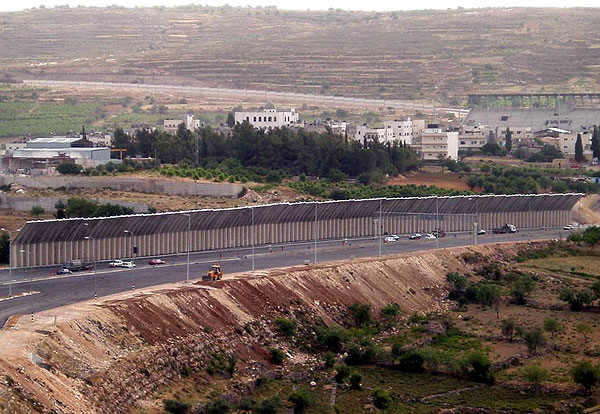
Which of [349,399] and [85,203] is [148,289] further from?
[85,203]

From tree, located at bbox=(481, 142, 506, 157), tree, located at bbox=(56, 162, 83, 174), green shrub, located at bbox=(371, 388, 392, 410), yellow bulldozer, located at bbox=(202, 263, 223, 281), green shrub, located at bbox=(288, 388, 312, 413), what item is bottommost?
green shrub, located at bbox=(371, 388, 392, 410)

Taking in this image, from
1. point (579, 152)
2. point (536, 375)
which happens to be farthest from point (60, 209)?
point (579, 152)

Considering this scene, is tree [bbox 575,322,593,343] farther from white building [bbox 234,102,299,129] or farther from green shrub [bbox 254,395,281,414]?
white building [bbox 234,102,299,129]

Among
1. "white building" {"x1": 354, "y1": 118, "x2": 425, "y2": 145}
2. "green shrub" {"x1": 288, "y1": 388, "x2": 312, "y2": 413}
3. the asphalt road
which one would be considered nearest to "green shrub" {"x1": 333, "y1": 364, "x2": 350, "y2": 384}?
"green shrub" {"x1": 288, "y1": 388, "x2": 312, "y2": 413}

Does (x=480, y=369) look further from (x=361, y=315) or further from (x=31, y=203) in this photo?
(x=31, y=203)

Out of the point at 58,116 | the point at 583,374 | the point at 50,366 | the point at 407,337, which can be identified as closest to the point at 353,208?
the point at 407,337

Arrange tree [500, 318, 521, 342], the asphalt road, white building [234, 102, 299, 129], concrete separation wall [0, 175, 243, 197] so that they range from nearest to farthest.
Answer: the asphalt road, tree [500, 318, 521, 342], concrete separation wall [0, 175, 243, 197], white building [234, 102, 299, 129]

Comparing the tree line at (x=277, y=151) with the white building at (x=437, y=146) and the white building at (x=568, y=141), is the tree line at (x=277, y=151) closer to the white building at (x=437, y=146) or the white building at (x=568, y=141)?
the white building at (x=437, y=146)
